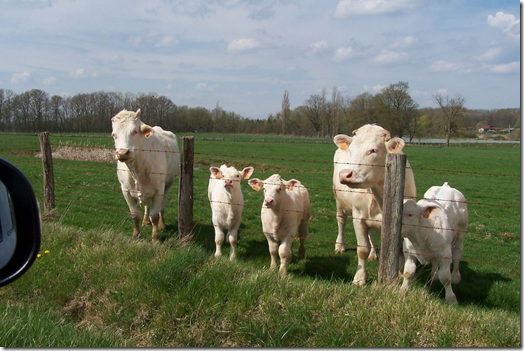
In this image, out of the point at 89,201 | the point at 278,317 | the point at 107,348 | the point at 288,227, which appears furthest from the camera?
the point at 89,201

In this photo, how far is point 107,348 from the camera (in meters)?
3.75

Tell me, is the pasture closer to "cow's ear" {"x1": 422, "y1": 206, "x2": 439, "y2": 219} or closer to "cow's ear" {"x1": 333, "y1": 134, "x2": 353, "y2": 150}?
→ "cow's ear" {"x1": 422, "y1": 206, "x2": 439, "y2": 219}

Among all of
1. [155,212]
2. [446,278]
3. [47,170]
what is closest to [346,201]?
[446,278]

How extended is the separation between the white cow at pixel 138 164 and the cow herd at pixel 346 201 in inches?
0.7

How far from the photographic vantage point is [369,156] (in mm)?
5793

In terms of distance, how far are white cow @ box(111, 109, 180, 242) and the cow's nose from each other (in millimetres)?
3860

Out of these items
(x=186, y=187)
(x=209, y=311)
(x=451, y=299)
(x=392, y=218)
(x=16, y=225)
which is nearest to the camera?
(x=16, y=225)

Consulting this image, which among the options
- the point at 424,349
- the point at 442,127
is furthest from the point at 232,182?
the point at 442,127

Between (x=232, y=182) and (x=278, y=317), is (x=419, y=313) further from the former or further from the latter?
(x=232, y=182)

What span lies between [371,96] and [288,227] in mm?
77520

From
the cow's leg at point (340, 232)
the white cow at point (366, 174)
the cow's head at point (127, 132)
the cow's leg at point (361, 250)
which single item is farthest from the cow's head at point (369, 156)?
the cow's head at point (127, 132)

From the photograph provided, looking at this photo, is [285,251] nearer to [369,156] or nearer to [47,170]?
[369,156]

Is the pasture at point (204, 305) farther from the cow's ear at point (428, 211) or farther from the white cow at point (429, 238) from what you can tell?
the cow's ear at point (428, 211)

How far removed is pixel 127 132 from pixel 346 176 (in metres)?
4.32
